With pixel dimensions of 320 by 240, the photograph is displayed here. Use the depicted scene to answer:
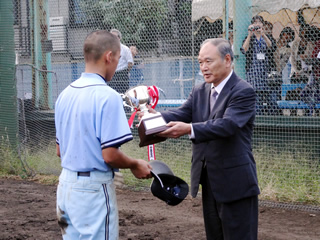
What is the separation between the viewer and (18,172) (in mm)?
9844

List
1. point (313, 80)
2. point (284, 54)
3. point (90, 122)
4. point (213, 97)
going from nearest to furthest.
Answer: point (90, 122)
point (213, 97)
point (313, 80)
point (284, 54)

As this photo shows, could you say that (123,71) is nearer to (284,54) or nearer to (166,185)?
(284,54)

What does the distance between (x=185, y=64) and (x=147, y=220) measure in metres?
2.80

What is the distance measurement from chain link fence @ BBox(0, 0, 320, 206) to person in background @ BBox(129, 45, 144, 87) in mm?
18

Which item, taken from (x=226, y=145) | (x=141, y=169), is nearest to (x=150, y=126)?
(x=141, y=169)

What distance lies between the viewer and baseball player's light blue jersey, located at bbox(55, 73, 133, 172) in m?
3.38

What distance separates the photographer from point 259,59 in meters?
7.66

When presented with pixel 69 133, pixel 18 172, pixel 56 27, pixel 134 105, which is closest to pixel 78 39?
pixel 56 27

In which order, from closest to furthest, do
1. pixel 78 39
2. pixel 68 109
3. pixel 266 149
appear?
pixel 68 109, pixel 266 149, pixel 78 39

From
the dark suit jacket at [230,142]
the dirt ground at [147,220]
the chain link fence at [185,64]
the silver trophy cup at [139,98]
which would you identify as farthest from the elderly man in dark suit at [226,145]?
the chain link fence at [185,64]

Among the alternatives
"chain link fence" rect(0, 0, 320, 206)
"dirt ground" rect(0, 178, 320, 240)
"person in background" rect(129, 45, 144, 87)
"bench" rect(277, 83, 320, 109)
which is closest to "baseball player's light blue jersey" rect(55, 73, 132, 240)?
"dirt ground" rect(0, 178, 320, 240)

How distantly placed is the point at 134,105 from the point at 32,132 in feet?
20.3

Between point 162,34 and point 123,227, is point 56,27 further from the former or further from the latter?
→ point 123,227

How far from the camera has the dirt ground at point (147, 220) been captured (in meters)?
6.02
